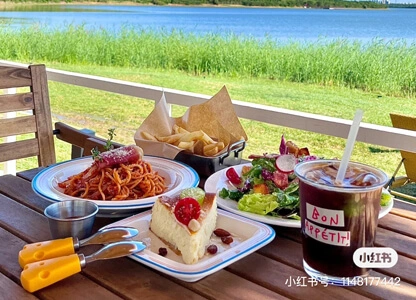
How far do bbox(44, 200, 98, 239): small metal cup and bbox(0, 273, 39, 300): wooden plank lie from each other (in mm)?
136

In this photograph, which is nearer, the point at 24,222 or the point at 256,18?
the point at 24,222

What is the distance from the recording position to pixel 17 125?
1.93 m

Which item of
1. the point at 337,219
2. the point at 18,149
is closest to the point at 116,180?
the point at 337,219

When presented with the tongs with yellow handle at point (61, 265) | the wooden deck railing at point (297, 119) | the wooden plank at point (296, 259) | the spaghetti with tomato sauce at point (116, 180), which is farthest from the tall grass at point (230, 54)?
the tongs with yellow handle at point (61, 265)

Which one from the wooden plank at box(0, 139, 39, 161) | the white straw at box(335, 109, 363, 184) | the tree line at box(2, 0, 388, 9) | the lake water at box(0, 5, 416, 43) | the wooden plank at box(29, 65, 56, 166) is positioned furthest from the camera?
the tree line at box(2, 0, 388, 9)

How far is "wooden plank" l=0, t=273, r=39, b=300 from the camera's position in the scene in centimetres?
77

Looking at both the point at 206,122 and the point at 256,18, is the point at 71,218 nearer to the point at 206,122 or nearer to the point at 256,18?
the point at 206,122

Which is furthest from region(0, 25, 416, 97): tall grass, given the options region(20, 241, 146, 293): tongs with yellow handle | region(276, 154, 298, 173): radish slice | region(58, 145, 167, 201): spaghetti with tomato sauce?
region(20, 241, 146, 293): tongs with yellow handle

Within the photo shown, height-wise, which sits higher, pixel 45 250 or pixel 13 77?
pixel 13 77

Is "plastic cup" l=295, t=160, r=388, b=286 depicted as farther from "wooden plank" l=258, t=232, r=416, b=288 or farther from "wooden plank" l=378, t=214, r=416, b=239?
"wooden plank" l=378, t=214, r=416, b=239

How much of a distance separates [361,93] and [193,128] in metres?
5.82

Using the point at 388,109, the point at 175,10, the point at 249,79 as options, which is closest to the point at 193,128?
the point at 388,109

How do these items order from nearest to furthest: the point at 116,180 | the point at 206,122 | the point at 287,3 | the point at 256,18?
the point at 116,180, the point at 206,122, the point at 287,3, the point at 256,18

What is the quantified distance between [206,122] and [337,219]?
87 cm
